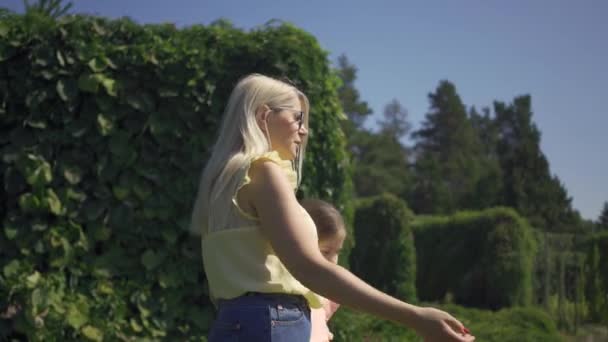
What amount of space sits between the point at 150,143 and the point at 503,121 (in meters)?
47.5

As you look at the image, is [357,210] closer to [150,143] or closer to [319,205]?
[150,143]

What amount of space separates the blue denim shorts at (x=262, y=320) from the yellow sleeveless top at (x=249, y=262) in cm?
2

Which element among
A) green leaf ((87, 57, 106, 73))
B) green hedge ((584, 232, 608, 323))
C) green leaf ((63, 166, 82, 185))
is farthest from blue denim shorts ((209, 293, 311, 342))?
green hedge ((584, 232, 608, 323))

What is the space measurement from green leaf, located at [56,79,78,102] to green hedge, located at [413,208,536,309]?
26.0ft

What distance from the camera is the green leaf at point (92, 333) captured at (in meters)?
4.52

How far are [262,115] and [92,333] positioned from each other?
9.78 ft

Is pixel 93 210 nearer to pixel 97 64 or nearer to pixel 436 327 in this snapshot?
pixel 97 64

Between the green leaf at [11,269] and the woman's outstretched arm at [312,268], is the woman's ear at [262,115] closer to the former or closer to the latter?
the woman's outstretched arm at [312,268]

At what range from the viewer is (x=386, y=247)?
38.2ft

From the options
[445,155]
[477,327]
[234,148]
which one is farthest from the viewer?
[445,155]

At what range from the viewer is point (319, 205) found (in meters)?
3.39

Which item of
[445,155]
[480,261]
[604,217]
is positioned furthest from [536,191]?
[480,261]

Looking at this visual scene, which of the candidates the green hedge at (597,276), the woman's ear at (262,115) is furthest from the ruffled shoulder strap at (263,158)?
the green hedge at (597,276)

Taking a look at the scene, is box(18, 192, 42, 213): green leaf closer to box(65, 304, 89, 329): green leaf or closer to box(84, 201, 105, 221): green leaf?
box(84, 201, 105, 221): green leaf
